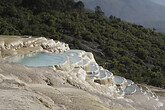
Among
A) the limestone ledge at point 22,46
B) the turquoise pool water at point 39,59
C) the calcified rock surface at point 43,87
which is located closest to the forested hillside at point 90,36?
the limestone ledge at point 22,46

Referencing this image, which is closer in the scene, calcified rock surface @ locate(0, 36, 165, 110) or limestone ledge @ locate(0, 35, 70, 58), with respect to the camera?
calcified rock surface @ locate(0, 36, 165, 110)

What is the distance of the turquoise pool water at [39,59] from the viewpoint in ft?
26.7

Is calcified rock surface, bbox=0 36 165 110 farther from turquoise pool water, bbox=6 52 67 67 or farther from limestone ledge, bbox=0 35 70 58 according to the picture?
turquoise pool water, bbox=6 52 67 67

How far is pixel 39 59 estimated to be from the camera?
29.3ft

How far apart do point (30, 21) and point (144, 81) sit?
1776 cm

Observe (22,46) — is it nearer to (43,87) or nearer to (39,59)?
(39,59)

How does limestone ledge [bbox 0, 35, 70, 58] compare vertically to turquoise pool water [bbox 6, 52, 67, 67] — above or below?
above

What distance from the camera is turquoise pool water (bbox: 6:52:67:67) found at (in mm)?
8125

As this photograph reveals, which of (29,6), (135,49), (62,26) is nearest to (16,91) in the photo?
(62,26)

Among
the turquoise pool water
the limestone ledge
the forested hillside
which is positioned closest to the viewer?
the turquoise pool water

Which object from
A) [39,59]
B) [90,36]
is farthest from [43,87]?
[90,36]

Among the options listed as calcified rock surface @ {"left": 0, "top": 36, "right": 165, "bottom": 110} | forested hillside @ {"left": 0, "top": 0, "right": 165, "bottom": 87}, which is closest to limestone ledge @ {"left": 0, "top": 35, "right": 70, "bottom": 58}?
calcified rock surface @ {"left": 0, "top": 36, "right": 165, "bottom": 110}

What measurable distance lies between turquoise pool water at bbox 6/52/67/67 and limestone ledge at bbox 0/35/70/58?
232 mm

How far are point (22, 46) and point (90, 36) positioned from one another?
2071 centimetres
